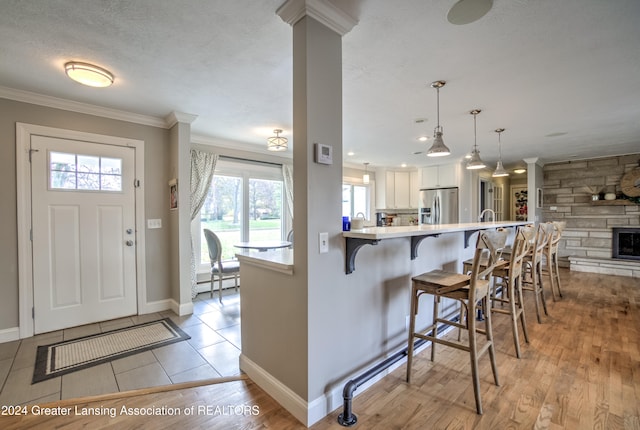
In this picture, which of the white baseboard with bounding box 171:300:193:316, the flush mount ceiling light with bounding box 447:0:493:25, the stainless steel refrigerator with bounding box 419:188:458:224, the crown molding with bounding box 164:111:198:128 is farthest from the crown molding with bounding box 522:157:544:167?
the white baseboard with bounding box 171:300:193:316

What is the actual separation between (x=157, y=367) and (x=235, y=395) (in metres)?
0.82

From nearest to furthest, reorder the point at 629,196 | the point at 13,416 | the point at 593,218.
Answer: the point at 13,416 < the point at 629,196 < the point at 593,218

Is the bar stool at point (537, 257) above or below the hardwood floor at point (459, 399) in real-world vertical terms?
above

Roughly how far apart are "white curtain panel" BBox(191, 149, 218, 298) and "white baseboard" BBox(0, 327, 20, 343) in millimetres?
1835

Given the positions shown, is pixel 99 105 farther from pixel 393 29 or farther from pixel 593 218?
pixel 593 218

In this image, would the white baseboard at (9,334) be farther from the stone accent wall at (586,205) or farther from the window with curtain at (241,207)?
the stone accent wall at (586,205)

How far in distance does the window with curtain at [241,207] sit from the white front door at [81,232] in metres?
1.16

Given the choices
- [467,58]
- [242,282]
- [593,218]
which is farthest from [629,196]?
[242,282]

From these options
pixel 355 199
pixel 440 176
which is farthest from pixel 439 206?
pixel 355 199

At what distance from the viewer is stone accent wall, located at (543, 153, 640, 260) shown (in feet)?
19.4

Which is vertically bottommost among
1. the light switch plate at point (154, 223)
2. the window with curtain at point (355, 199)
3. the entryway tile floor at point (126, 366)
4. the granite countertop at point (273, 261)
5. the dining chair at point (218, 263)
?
the entryway tile floor at point (126, 366)

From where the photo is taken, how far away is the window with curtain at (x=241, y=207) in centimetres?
467

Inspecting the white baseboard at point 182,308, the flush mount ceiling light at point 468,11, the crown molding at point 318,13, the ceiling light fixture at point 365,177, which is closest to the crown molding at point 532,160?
the ceiling light fixture at point 365,177

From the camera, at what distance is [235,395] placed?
193 centimetres
